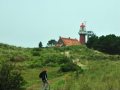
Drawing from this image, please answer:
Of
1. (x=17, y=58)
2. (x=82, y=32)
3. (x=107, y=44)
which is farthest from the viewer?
(x=82, y=32)

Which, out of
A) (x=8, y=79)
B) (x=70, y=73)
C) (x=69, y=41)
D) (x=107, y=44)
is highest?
(x=69, y=41)

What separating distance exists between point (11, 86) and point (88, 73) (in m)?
5.49

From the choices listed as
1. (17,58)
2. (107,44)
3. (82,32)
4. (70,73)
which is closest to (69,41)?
A: (82,32)

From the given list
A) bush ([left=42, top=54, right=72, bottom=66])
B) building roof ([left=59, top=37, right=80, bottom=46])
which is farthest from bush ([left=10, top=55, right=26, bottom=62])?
building roof ([left=59, top=37, right=80, bottom=46])

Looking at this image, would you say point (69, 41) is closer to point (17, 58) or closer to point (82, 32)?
point (82, 32)

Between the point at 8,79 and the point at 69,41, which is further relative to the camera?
the point at 69,41

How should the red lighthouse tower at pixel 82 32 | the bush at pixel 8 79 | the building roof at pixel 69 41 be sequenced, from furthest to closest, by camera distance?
1. the red lighthouse tower at pixel 82 32
2. the building roof at pixel 69 41
3. the bush at pixel 8 79

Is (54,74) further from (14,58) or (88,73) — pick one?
(14,58)

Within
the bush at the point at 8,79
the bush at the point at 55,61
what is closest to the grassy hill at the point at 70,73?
the bush at the point at 55,61

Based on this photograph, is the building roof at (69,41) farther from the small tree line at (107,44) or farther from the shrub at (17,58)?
the shrub at (17,58)

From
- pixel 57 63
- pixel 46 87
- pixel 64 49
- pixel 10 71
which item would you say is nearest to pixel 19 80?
pixel 10 71

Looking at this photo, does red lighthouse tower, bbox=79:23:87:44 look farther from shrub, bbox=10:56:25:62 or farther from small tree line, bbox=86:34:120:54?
shrub, bbox=10:56:25:62

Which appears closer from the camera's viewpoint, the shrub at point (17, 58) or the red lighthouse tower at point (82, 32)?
the shrub at point (17, 58)

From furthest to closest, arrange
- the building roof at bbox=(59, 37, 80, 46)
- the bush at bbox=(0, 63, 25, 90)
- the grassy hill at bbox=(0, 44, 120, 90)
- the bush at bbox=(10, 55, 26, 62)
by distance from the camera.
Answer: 1. the building roof at bbox=(59, 37, 80, 46)
2. the bush at bbox=(10, 55, 26, 62)
3. the bush at bbox=(0, 63, 25, 90)
4. the grassy hill at bbox=(0, 44, 120, 90)
